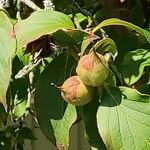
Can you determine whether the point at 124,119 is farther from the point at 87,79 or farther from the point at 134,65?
the point at 134,65

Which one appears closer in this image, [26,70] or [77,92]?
[77,92]

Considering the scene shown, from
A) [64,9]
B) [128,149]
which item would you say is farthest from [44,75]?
Answer: [64,9]

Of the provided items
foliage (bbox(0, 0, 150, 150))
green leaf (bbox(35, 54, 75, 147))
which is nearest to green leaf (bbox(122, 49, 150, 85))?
foliage (bbox(0, 0, 150, 150))

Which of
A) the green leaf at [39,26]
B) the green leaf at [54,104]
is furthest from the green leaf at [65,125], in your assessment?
the green leaf at [39,26]

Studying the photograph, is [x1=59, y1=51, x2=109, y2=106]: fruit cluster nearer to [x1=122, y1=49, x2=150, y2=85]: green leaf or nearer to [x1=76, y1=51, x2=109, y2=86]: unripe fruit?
[x1=76, y1=51, x2=109, y2=86]: unripe fruit

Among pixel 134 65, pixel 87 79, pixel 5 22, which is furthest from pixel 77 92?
pixel 134 65

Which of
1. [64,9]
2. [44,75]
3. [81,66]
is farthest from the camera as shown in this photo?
[64,9]

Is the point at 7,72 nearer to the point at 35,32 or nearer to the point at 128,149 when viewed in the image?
the point at 35,32
